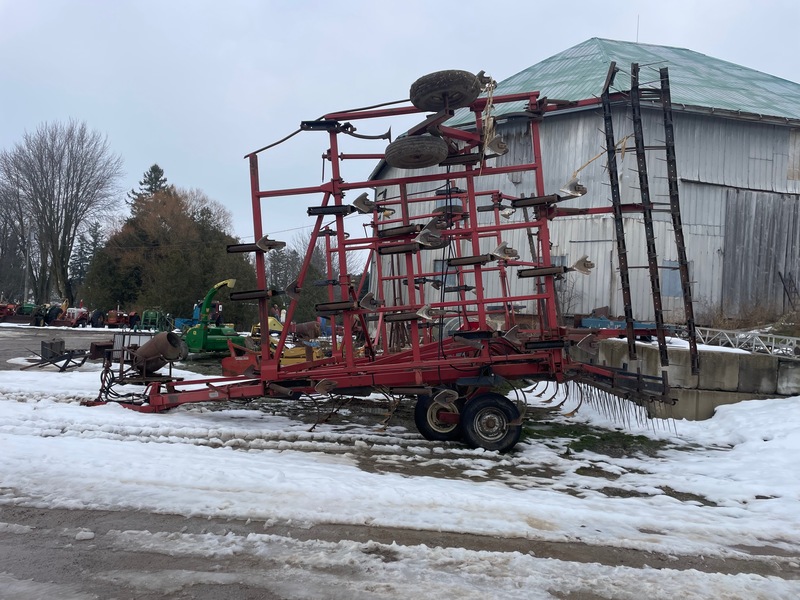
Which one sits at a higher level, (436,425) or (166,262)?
(166,262)

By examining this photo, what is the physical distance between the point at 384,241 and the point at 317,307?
47.3 inches

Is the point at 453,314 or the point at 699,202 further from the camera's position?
the point at 699,202

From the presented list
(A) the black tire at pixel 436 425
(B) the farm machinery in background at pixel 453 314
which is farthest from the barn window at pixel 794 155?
(A) the black tire at pixel 436 425

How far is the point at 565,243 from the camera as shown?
16328 mm

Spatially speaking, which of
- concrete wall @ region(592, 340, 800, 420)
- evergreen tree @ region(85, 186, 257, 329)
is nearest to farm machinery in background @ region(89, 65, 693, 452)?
concrete wall @ region(592, 340, 800, 420)

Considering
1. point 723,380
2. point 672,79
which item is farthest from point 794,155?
point 723,380

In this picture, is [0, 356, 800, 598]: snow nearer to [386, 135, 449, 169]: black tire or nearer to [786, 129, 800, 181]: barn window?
[386, 135, 449, 169]: black tire

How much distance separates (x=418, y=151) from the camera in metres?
6.38

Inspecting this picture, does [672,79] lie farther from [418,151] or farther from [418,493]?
[418,493]

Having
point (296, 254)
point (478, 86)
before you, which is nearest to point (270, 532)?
point (478, 86)

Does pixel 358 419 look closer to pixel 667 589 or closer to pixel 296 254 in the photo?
pixel 667 589

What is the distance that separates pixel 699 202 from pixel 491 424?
42.7ft

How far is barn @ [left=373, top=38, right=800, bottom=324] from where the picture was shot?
1584 cm

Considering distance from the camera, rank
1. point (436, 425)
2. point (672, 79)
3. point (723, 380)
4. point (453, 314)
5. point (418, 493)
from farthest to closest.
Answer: point (672, 79) < point (723, 380) < point (453, 314) < point (436, 425) < point (418, 493)
